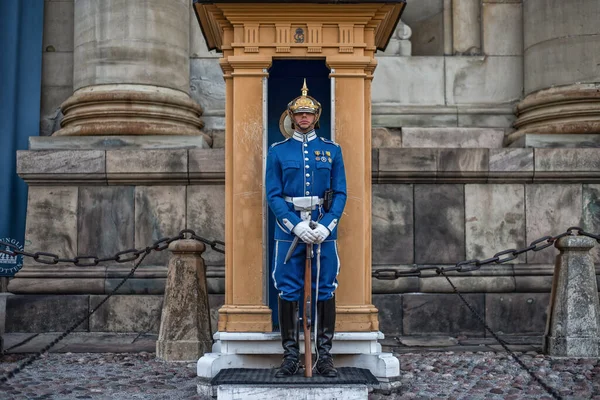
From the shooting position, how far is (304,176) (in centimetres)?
492

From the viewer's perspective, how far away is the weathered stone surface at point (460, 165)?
8.23 meters

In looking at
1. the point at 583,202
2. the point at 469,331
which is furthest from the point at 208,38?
the point at 583,202

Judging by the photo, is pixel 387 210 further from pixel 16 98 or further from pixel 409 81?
pixel 16 98

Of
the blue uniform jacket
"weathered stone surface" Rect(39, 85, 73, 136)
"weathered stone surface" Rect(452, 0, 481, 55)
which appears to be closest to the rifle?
the blue uniform jacket

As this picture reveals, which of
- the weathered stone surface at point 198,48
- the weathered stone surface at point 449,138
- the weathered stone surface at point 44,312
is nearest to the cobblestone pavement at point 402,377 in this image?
the weathered stone surface at point 44,312

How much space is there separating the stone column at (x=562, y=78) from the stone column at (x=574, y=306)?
2.45m

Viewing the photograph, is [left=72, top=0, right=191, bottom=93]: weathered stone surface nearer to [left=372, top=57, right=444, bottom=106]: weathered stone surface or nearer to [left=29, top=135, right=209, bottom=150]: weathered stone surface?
[left=29, top=135, right=209, bottom=150]: weathered stone surface

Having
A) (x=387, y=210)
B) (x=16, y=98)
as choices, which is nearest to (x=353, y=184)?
(x=387, y=210)

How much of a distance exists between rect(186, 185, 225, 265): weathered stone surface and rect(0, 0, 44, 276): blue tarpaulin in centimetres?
228

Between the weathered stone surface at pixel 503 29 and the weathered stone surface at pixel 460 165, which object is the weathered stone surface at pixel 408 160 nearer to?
the weathered stone surface at pixel 460 165

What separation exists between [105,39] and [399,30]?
3.83 meters

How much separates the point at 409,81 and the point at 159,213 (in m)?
3.81

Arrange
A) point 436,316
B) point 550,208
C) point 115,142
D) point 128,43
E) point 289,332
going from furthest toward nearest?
point 128,43, point 115,142, point 550,208, point 436,316, point 289,332

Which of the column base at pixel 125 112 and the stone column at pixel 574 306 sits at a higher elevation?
the column base at pixel 125 112
